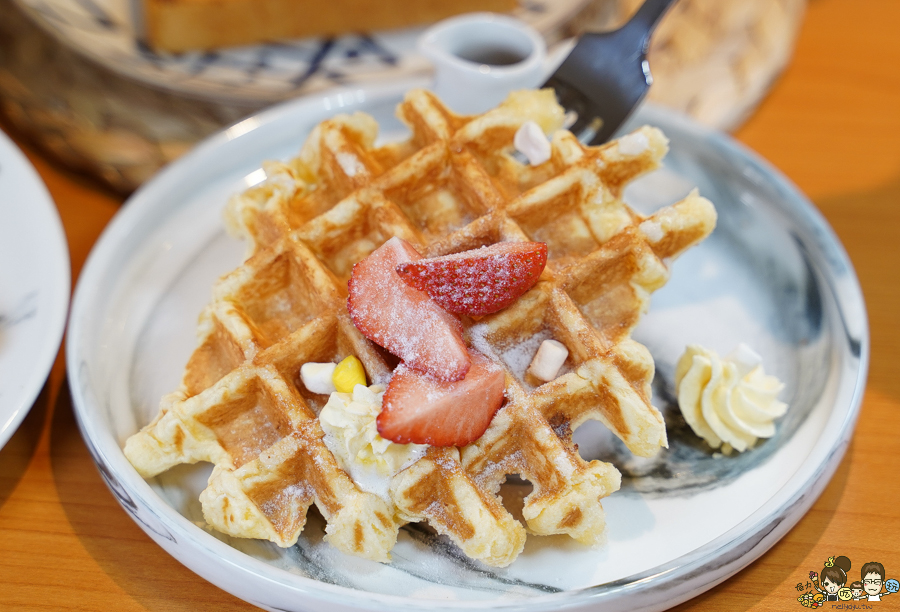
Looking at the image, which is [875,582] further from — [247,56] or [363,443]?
[247,56]

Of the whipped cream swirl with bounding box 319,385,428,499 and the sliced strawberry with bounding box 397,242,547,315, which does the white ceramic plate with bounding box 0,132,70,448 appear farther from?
the sliced strawberry with bounding box 397,242,547,315

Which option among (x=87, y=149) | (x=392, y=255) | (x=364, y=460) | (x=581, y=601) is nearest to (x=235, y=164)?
(x=87, y=149)

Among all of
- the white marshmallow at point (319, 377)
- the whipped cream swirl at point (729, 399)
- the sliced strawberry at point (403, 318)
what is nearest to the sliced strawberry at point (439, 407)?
the sliced strawberry at point (403, 318)

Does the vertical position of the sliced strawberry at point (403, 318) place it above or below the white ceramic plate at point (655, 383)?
above

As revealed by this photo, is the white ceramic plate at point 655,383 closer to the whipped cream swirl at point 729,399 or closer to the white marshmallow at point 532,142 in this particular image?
the whipped cream swirl at point 729,399

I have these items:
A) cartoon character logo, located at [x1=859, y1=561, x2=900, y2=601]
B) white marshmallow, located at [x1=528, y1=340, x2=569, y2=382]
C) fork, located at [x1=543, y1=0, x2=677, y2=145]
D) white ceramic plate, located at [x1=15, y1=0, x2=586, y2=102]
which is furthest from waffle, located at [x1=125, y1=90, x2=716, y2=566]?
white ceramic plate, located at [x1=15, y1=0, x2=586, y2=102]
